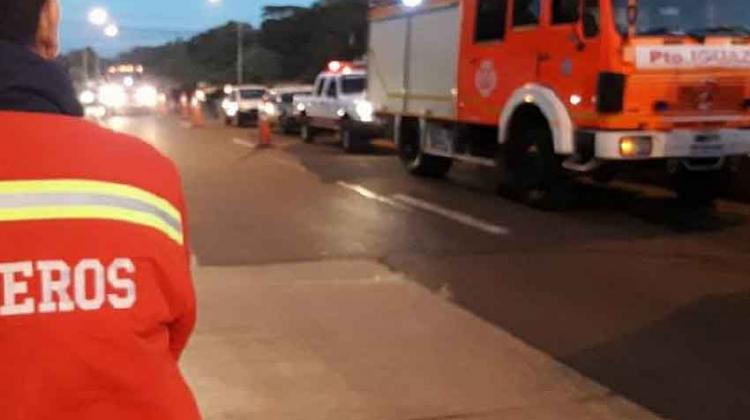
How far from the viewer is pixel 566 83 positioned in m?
13.1

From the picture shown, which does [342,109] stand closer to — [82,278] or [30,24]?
[30,24]

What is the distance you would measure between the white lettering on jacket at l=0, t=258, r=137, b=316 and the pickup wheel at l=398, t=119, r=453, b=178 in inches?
648

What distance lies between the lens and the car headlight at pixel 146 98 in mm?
65875

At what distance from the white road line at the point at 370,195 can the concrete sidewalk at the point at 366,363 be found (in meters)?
5.78

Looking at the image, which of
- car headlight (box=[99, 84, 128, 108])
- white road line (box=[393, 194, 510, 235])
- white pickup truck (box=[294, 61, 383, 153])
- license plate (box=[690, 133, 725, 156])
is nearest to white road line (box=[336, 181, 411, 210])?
white road line (box=[393, 194, 510, 235])

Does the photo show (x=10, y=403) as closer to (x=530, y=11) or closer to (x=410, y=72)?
(x=530, y=11)

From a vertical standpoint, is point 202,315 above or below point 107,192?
below

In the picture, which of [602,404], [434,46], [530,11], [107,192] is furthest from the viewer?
[434,46]

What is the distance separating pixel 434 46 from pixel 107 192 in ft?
52.3

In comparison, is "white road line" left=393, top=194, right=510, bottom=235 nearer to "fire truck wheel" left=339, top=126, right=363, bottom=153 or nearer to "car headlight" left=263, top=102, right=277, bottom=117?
"fire truck wheel" left=339, top=126, right=363, bottom=153

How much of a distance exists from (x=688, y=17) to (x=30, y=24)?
38.7ft

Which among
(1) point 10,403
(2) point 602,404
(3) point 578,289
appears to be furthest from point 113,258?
(3) point 578,289

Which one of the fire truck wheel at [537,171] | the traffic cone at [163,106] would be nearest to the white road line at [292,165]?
the fire truck wheel at [537,171]

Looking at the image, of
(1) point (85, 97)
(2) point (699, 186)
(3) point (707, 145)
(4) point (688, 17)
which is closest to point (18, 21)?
(1) point (85, 97)
